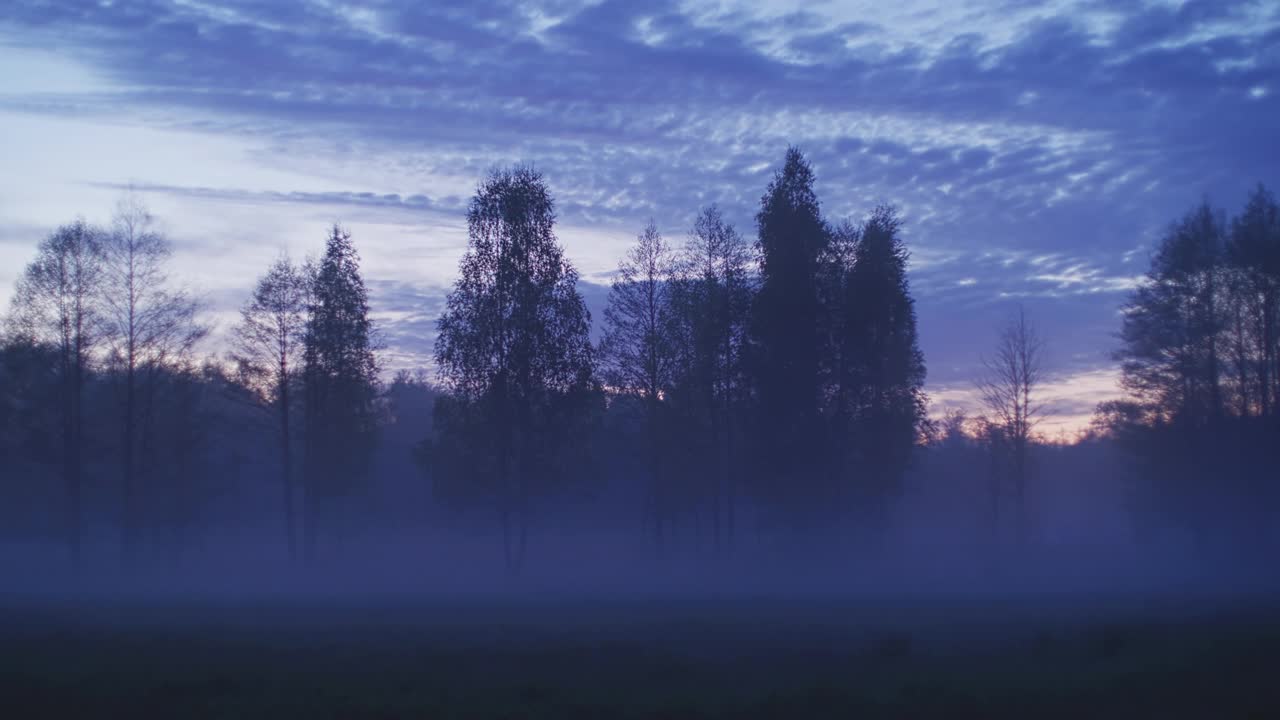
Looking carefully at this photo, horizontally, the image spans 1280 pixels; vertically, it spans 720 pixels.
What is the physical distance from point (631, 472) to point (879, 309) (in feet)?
54.0

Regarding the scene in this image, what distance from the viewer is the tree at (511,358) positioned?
3188 cm

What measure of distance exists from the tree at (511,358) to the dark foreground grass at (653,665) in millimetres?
12530

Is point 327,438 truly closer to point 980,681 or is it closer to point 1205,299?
point 980,681

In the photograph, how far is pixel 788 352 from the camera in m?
33.1

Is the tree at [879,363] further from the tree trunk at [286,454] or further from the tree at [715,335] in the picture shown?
the tree trunk at [286,454]

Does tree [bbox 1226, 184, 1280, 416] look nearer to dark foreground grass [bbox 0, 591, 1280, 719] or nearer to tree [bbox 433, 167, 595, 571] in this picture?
dark foreground grass [bbox 0, 591, 1280, 719]

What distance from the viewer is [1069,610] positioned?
66.7ft

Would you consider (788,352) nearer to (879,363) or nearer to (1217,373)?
(879,363)

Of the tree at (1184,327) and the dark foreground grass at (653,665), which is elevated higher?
the tree at (1184,327)

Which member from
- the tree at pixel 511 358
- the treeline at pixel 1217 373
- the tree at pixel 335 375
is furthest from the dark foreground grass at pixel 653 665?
the treeline at pixel 1217 373

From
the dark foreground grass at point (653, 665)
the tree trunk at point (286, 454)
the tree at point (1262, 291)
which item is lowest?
the dark foreground grass at point (653, 665)

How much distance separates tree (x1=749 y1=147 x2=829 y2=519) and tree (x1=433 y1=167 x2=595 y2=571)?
275 inches

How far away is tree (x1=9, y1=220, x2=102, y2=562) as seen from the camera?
1236 inches

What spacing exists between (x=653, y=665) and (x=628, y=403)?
76.3 feet
